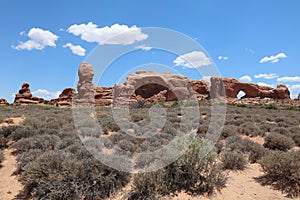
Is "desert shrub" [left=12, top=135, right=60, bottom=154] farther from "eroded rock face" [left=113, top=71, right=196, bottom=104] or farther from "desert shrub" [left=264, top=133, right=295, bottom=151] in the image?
"eroded rock face" [left=113, top=71, right=196, bottom=104]

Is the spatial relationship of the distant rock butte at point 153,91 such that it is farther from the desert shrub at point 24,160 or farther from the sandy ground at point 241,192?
the sandy ground at point 241,192

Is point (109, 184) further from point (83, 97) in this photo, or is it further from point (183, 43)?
point (83, 97)

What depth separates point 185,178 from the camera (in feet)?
15.9

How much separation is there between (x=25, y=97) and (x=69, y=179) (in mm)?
49253

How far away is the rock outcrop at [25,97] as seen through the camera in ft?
149

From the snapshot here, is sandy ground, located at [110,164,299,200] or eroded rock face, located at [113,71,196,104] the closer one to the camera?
sandy ground, located at [110,164,299,200]

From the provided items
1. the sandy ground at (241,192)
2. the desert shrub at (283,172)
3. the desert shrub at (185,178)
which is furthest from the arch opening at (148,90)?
the desert shrub at (185,178)

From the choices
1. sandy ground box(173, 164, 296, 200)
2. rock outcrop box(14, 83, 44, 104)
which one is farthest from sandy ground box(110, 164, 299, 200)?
rock outcrop box(14, 83, 44, 104)

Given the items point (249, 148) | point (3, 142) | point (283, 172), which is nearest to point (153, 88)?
point (249, 148)

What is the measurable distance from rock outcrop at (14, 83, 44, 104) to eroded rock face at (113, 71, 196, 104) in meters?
17.5

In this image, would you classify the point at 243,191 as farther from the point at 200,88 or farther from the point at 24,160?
the point at 200,88

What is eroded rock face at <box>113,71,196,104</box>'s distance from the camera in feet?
146

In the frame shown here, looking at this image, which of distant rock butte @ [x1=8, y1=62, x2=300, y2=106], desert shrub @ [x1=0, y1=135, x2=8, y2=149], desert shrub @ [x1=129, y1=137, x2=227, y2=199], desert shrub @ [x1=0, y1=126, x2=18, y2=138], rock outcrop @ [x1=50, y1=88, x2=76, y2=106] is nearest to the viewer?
desert shrub @ [x1=129, y1=137, x2=227, y2=199]

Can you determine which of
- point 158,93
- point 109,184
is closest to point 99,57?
point 109,184
